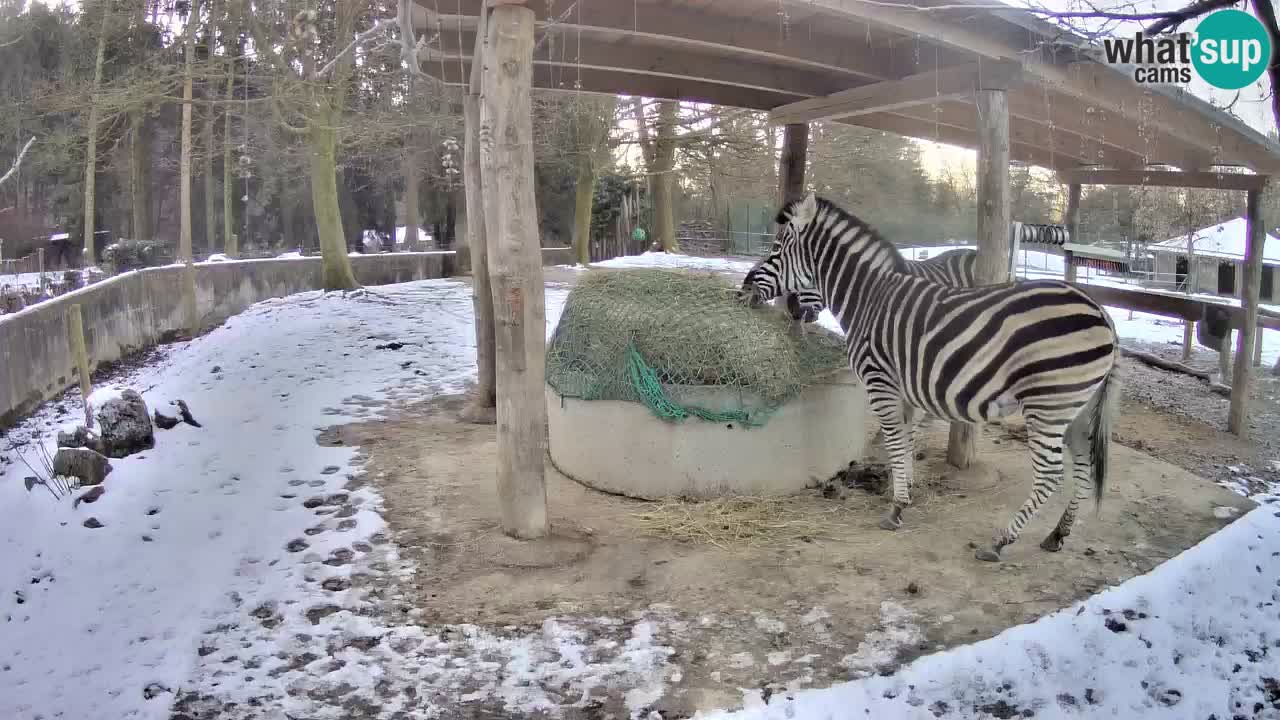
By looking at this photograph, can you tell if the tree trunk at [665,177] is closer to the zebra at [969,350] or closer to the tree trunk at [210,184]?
the tree trunk at [210,184]

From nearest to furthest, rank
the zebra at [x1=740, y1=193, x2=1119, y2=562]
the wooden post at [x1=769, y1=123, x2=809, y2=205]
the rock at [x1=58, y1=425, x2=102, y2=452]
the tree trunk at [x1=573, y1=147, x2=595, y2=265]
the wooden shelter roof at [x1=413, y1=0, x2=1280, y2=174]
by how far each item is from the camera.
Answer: the zebra at [x1=740, y1=193, x2=1119, y2=562], the wooden shelter roof at [x1=413, y1=0, x2=1280, y2=174], the rock at [x1=58, y1=425, x2=102, y2=452], the wooden post at [x1=769, y1=123, x2=809, y2=205], the tree trunk at [x1=573, y1=147, x2=595, y2=265]

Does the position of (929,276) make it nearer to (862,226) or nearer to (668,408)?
(862,226)

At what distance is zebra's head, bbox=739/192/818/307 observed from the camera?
5977mm

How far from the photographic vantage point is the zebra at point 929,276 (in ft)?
20.2

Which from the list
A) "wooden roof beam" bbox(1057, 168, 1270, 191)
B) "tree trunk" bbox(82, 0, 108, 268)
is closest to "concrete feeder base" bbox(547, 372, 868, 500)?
"wooden roof beam" bbox(1057, 168, 1270, 191)

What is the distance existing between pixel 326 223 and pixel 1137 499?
1417cm

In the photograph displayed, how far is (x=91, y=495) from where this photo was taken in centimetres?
560

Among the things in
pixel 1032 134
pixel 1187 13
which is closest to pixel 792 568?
Answer: pixel 1187 13

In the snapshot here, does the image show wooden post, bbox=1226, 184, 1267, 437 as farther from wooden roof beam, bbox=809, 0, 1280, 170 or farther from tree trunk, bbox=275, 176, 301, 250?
tree trunk, bbox=275, 176, 301, 250

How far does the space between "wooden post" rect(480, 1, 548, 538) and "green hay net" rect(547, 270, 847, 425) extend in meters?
1.01

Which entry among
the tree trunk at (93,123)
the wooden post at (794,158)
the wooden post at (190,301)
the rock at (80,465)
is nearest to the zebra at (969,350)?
the wooden post at (794,158)

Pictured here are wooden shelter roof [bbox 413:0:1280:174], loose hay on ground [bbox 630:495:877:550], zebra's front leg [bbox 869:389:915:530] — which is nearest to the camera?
loose hay on ground [bbox 630:495:877:550]

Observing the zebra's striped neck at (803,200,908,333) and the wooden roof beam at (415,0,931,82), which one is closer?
the zebra's striped neck at (803,200,908,333)

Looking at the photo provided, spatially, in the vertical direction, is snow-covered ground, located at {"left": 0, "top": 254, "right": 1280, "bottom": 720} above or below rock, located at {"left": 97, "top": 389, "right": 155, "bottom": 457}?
below
